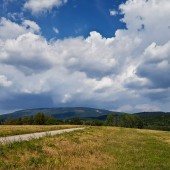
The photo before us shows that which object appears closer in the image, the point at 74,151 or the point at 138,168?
the point at 138,168

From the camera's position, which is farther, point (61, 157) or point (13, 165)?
point (61, 157)

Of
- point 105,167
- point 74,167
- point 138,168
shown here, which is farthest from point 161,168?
point 74,167

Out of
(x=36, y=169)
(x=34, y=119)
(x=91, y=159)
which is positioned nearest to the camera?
(x=36, y=169)

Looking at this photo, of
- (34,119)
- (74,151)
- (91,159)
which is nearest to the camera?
(91,159)

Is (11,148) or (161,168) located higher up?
(11,148)

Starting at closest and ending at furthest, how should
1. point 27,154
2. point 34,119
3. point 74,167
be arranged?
point 74,167
point 27,154
point 34,119

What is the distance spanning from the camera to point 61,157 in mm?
23812

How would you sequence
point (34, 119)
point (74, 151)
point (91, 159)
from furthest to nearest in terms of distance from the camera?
point (34, 119)
point (74, 151)
point (91, 159)

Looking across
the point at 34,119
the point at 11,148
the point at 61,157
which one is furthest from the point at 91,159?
the point at 34,119

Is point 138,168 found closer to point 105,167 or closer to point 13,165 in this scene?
point 105,167

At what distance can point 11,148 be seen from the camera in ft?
76.8

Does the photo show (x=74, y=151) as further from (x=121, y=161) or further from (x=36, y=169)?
(x=36, y=169)

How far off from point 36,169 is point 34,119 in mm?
153041

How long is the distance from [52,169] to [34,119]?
153m
